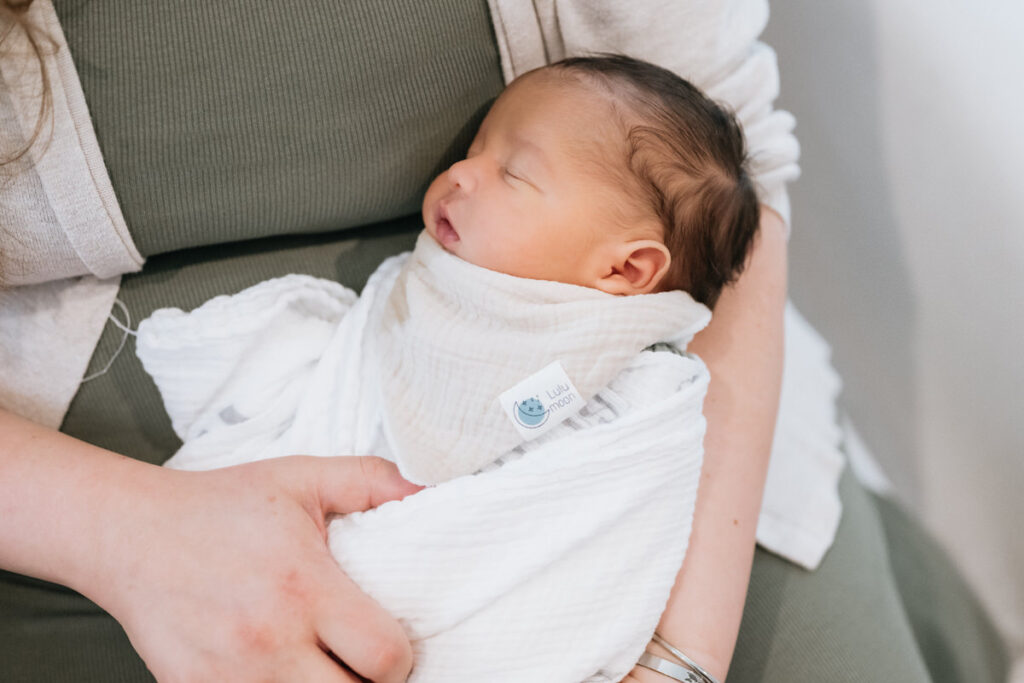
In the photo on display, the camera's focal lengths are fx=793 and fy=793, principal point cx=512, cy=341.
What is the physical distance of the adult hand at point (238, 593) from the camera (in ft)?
2.04

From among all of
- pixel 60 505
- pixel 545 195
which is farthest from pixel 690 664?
pixel 60 505

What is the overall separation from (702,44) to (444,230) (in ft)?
1.16

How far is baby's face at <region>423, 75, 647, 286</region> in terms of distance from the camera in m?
0.79

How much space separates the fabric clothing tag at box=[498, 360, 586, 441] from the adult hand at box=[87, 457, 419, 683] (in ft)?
0.67

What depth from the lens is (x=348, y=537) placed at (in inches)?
28.0

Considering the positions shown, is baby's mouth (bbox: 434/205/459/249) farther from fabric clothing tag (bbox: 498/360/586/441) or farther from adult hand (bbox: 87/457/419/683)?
adult hand (bbox: 87/457/419/683)

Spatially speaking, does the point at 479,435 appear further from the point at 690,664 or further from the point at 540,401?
the point at 690,664

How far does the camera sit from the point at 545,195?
0.79 meters

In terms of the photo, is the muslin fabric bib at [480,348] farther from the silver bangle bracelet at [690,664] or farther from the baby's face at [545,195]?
the silver bangle bracelet at [690,664]

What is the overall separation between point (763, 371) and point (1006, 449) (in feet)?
1.67

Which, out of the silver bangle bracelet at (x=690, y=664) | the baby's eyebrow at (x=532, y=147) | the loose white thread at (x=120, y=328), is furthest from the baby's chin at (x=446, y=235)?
the silver bangle bracelet at (x=690, y=664)

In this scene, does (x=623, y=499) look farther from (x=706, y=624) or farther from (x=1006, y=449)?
(x=1006, y=449)

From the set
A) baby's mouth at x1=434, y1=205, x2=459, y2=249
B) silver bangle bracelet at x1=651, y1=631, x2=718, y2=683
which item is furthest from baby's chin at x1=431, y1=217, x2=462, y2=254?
silver bangle bracelet at x1=651, y1=631, x2=718, y2=683

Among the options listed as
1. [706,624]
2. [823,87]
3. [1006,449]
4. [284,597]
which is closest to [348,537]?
[284,597]
